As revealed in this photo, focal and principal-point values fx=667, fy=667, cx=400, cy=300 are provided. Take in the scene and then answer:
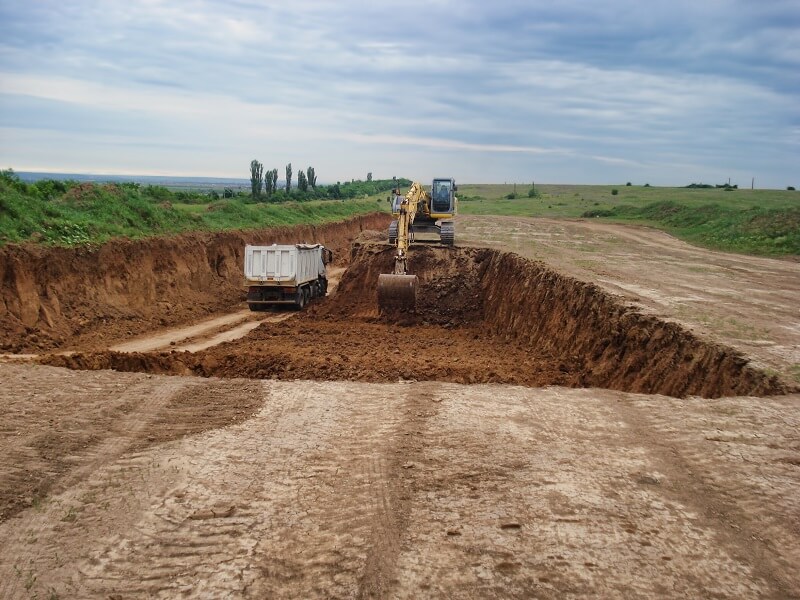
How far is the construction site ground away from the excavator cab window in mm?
14650

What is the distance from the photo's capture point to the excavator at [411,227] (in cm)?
2114

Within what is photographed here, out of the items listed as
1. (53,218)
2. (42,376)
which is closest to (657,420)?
(42,376)

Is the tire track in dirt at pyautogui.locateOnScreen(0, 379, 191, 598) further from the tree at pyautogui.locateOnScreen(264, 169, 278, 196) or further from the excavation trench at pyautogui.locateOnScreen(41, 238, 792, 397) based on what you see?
the tree at pyautogui.locateOnScreen(264, 169, 278, 196)

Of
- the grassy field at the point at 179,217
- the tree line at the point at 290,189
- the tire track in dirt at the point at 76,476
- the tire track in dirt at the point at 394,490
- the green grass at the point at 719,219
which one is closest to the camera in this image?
the tire track in dirt at the point at 394,490

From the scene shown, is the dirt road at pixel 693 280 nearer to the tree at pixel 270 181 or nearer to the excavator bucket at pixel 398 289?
the excavator bucket at pixel 398 289

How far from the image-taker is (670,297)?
16281 mm

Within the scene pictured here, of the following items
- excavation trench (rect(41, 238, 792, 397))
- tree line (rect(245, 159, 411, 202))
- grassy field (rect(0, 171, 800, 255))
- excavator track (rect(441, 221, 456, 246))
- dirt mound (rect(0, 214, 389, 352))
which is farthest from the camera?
tree line (rect(245, 159, 411, 202))

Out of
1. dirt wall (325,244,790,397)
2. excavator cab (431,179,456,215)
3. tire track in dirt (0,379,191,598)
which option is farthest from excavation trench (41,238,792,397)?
tire track in dirt (0,379,191,598)

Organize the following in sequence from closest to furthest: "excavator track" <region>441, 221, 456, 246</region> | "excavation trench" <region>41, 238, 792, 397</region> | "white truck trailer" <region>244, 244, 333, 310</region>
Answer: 1. "excavation trench" <region>41, 238, 792, 397</region>
2. "white truck trailer" <region>244, 244, 333, 310</region>
3. "excavator track" <region>441, 221, 456, 246</region>

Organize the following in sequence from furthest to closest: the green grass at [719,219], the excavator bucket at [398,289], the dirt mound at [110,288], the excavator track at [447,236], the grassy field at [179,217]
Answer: the green grass at [719,219], the excavator track at [447,236], the grassy field at [179,217], the excavator bucket at [398,289], the dirt mound at [110,288]

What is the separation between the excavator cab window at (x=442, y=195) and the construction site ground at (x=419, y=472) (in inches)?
577

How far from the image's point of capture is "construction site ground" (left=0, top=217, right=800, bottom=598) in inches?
236

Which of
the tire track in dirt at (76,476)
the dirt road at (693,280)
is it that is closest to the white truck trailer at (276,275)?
the dirt road at (693,280)

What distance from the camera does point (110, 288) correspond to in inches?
944
